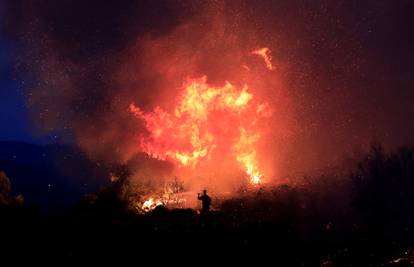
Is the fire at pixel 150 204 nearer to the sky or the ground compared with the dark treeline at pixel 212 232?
nearer to the sky

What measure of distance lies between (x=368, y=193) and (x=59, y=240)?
25025 millimetres

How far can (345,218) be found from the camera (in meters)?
29.2

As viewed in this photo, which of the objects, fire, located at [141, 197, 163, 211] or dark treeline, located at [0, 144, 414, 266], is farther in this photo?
fire, located at [141, 197, 163, 211]

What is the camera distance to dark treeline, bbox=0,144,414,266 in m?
18.3

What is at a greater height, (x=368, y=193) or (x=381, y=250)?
(x=368, y=193)

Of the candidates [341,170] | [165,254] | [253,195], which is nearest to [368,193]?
[253,195]

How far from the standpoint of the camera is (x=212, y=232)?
2006cm

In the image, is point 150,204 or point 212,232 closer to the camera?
point 212,232

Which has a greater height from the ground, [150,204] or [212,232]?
[150,204]

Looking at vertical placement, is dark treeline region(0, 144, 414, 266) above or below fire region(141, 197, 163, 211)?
below

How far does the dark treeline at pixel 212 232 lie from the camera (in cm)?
1830

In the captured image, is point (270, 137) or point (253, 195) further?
point (270, 137)

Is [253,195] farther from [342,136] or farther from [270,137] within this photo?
[342,136]

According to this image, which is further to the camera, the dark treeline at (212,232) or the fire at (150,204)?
the fire at (150,204)
